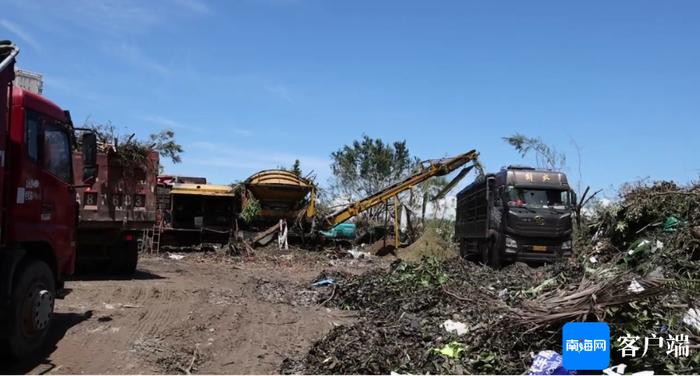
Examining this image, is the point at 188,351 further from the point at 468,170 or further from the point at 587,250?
the point at 468,170

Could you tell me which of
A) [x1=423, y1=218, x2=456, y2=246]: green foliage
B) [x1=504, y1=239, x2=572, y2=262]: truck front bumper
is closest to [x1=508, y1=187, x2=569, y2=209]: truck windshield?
[x1=504, y1=239, x2=572, y2=262]: truck front bumper

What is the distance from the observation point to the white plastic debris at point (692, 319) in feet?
17.6

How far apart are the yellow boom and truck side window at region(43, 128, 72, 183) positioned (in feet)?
49.7

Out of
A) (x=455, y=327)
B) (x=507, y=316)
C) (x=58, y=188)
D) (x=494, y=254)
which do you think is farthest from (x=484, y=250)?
(x=58, y=188)

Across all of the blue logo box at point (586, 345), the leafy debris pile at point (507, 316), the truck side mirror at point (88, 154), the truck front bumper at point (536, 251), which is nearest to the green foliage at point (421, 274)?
the leafy debris pile at point (507, 316)

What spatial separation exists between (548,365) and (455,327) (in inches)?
67.3

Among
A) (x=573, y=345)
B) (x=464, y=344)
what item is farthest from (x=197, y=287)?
(x=573, y=345)

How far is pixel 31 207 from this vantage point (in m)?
6.39

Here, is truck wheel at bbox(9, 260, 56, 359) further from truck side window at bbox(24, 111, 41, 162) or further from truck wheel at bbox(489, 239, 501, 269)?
truck wheel at bbox(489, 239, 501, 269)

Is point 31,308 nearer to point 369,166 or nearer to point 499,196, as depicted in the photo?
point 499,196

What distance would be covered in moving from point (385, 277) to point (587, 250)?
582 centimetres

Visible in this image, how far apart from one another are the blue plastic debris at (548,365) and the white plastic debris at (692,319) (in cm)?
125

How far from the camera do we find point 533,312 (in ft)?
18.9

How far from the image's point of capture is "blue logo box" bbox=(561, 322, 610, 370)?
200 inches
